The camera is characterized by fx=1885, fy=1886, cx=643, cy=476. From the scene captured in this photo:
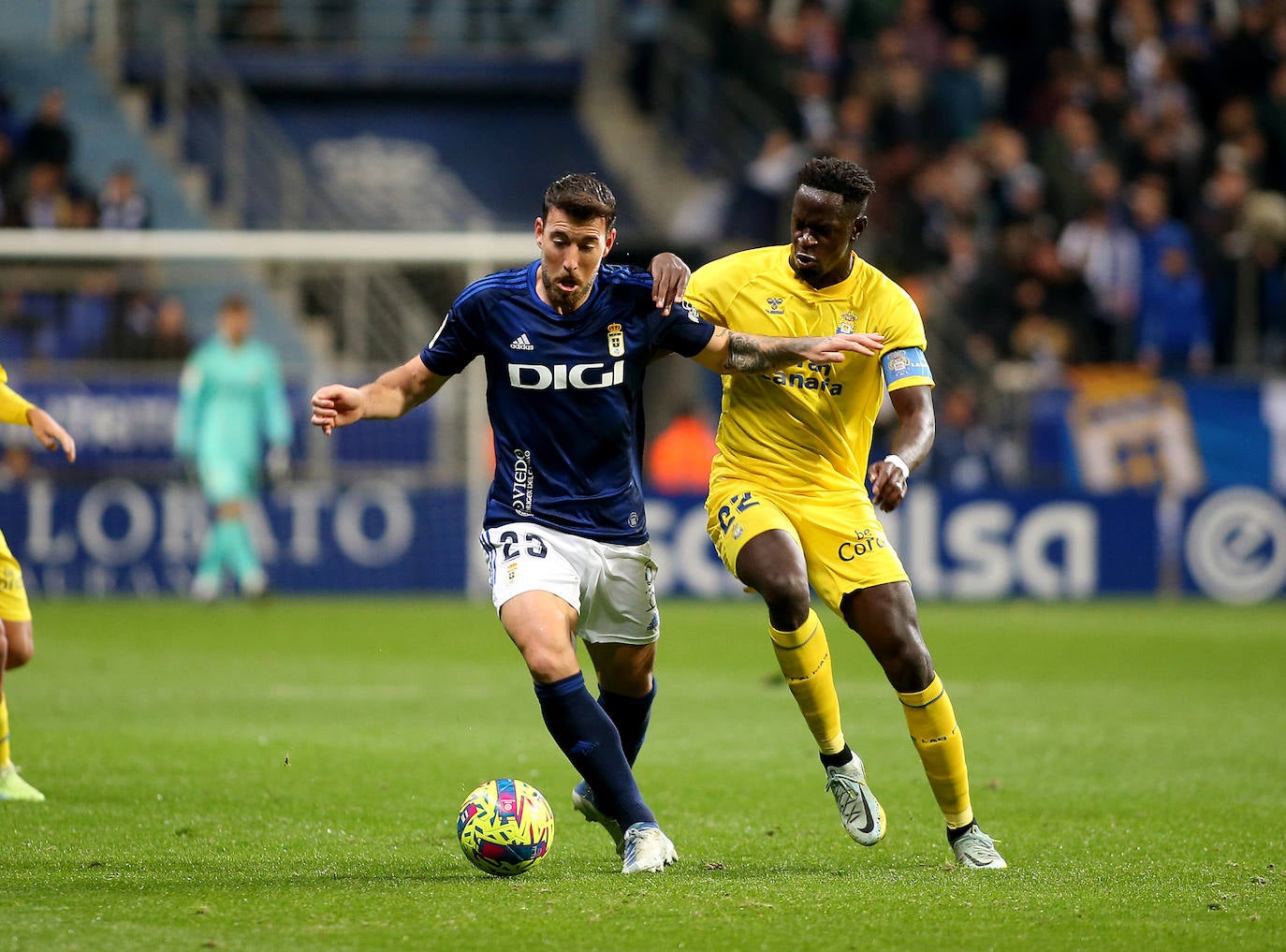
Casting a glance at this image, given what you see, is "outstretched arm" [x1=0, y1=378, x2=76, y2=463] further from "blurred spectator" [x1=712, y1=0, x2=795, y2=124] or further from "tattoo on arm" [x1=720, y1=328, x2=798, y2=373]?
"blurred spectator" [x1=712, y1=0, x2=795, y2=124]

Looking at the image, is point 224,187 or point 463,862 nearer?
point 463,862

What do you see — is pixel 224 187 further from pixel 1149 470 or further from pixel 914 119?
pixel 1149 470

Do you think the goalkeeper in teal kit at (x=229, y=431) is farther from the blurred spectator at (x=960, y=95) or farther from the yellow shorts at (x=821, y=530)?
the yellow shorts at (x=821, y=530)

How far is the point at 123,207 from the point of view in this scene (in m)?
19.1

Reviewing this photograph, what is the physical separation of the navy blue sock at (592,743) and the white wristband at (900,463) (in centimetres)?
119

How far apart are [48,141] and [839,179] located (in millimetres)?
15579

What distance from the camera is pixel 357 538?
1817 centimetres

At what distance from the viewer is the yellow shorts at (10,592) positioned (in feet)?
Result: 24.5

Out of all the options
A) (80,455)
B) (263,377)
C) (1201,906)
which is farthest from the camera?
(80,455)

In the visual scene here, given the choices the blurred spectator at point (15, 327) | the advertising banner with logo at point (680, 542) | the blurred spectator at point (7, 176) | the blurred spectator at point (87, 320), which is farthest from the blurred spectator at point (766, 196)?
the blurred spectator at point (7, 176)

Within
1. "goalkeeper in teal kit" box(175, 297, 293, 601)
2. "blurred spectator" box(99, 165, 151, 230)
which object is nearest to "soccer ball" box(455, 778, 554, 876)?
"goalkeeper in teal kit" box(175, 297, 293, 601)

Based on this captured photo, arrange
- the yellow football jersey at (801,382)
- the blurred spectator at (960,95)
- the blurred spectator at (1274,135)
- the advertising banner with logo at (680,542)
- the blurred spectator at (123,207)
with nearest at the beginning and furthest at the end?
the yellow football jersey at (801,382), the advertising banner with logo at (680,542), the blurred spectator at (123,207), the blurred spectator at (1274,135), the blurred spectator at (960,95)

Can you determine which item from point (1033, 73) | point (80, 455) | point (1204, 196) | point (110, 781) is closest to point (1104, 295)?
point (1204, 196)

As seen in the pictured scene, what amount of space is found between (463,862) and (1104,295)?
15.2 m
